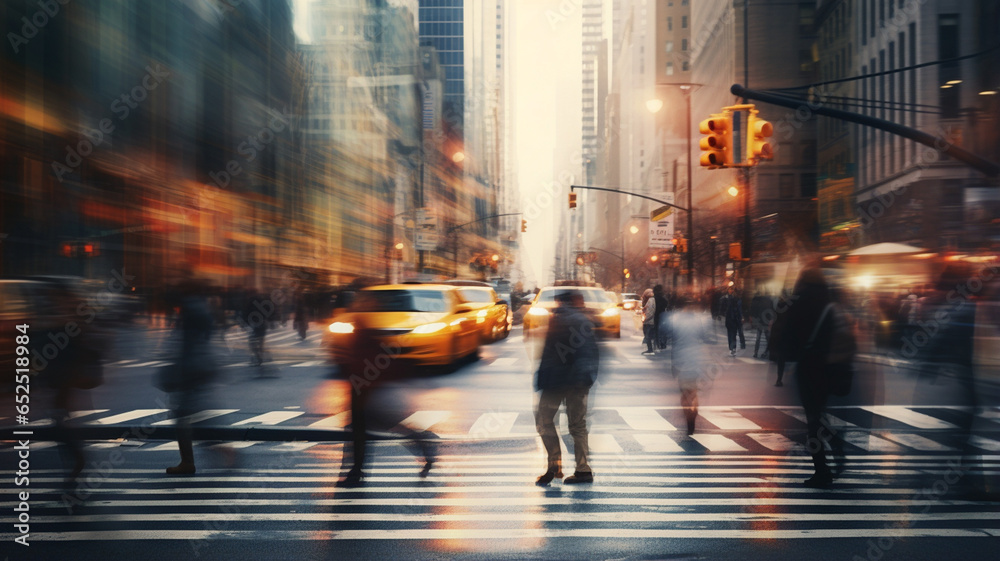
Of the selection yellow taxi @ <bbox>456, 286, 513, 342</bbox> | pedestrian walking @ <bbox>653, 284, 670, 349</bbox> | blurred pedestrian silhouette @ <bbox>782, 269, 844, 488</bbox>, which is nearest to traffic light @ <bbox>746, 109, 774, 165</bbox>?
blurred pedestrian silhouette @ <bbox>782, 269, 844, 488</bbox>

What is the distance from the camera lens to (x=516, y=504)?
22.6 feet

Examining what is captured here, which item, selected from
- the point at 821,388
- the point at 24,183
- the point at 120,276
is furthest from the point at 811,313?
the point at 120,276

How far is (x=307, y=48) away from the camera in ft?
236

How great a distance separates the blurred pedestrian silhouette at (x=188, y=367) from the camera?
792cm

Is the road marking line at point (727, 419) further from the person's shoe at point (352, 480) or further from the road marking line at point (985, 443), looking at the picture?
the person's shoe at point (352, 480)

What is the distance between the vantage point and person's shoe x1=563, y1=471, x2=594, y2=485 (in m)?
7.64

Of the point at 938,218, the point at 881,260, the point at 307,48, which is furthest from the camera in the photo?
the point at 307,48

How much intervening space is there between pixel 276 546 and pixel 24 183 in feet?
95.5

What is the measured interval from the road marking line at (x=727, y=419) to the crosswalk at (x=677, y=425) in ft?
0.04

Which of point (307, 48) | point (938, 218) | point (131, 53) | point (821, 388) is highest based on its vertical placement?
point (307, 48)

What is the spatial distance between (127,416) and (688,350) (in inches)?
308

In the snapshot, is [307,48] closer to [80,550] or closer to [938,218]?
[938,218]

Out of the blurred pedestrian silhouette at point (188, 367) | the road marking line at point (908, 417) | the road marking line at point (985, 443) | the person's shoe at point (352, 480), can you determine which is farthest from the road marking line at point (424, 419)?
the road marking line at point (985, 443)

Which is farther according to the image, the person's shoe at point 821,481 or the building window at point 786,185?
the building window at point 786,185
